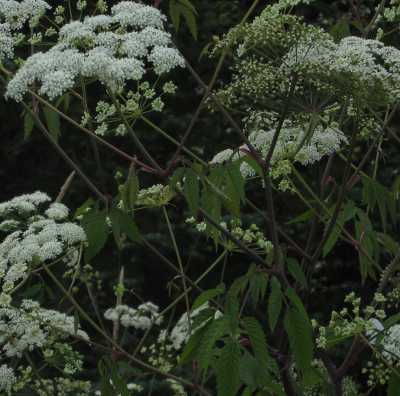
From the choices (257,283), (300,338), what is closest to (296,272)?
(257,283)

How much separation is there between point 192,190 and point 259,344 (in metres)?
0.59

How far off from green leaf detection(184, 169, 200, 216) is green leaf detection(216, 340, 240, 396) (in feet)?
1.61

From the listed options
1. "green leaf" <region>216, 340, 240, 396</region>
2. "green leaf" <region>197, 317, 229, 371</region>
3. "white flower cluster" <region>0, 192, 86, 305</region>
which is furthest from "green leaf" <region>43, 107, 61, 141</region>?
"green leaf" <region>216, 340, 240, 396</region>

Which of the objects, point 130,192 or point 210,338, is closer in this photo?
point 210,338

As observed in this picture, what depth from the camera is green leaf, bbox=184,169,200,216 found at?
2920 mm

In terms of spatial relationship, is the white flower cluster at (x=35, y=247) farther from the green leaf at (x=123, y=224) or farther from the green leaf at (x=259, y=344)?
the green leaf at (x=259, y=344)

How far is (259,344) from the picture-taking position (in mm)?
2961

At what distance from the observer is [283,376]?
3.50 meters

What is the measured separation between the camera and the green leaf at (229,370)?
284 cm

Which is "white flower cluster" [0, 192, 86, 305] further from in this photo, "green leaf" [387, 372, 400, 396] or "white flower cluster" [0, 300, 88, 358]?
"green leaf" [387, 372, 400, 396]

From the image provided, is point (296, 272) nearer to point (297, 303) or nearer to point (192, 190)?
point (297, 303)

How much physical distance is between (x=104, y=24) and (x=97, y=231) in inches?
31.6

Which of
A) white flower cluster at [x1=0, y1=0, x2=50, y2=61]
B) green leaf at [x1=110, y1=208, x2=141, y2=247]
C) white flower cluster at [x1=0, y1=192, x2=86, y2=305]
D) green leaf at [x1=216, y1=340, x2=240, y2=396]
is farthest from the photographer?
white flower cluster at [x1=0, y1=192, x2=86, y2=305]

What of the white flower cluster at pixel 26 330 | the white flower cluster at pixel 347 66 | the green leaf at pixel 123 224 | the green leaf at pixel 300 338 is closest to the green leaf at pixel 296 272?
the green leaf at pixel 300 338
